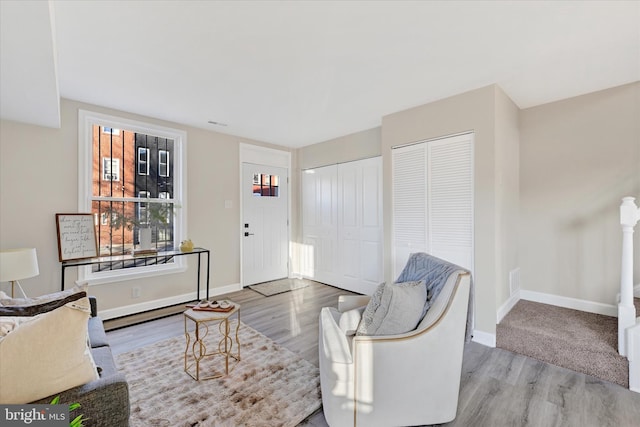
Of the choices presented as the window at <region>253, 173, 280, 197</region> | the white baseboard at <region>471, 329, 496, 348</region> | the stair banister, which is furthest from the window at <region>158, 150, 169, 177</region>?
the stair banister

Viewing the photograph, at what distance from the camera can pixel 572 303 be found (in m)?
3.20

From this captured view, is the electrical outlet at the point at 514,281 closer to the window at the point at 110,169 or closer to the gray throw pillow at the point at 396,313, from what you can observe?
the gray throw pillow at the point at 396,313

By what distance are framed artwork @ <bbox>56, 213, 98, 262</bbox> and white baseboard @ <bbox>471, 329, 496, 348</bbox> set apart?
4117 millimetres

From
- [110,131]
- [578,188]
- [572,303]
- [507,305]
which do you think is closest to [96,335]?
[110,131]

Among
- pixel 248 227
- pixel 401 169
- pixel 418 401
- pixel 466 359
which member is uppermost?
pixel 401 169

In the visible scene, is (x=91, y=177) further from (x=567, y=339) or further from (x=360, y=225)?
(x=567, y=339)

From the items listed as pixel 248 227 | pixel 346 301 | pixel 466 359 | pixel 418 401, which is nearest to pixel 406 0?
pixel 346 301

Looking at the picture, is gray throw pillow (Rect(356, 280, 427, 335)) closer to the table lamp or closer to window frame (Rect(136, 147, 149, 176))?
the table lamp

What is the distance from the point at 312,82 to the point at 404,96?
1018mm

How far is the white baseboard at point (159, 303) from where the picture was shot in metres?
3.27

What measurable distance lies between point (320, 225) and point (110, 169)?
3.06 metres

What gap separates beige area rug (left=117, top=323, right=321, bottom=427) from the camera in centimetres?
172

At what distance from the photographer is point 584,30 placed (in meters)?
1.92

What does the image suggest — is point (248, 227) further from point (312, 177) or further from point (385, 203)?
point (385, 203)
